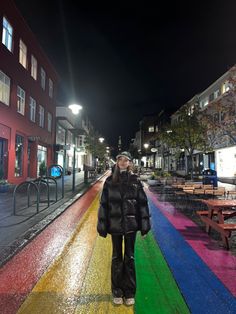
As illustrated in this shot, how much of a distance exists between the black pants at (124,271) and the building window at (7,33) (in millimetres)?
18050

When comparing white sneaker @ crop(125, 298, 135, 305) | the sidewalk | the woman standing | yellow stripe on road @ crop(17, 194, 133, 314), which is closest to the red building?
the sidewalk

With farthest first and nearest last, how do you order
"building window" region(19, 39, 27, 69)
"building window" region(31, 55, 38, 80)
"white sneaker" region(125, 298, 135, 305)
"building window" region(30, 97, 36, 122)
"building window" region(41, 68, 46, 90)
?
"building window" region(41, 68, 46, 90), "building window" region(31, 55, 38, 80), "building window" region(30, 97, 36, 122), "building window" region(19, 39, 27, 69), "white sneaker" region(125, 298, 135, 305)

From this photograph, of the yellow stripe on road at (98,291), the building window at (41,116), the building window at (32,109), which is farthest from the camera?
the building window at (41,116)

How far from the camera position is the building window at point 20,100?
20.7 m

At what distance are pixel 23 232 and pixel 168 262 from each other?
376 cm

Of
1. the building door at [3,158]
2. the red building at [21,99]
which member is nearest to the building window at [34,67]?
the red building at [21,99]

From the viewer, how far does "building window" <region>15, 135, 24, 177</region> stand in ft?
66.9

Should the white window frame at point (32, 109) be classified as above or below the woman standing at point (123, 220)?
above

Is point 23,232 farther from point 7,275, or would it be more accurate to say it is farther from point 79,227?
point 7,275

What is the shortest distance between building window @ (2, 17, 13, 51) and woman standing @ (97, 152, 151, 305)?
17646 mm

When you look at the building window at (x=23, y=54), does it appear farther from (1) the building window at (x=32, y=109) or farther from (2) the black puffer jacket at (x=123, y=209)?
(2) the black puffer jacket at (x=123, y=209)

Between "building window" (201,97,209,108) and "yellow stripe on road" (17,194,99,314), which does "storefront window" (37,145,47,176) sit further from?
"building window" (201,97,209,108)

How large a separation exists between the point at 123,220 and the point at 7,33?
62.3 feet

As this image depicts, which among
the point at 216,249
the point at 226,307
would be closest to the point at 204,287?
the point at 226,307
